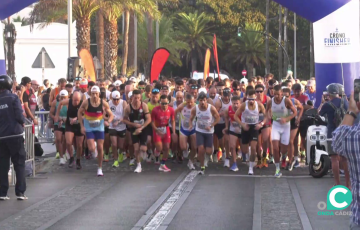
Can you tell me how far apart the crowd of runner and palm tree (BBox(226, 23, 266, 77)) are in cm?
5837

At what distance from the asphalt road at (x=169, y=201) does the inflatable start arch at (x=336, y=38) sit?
220 cm

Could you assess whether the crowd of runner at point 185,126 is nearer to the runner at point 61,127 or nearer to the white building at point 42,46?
the runner at point 61,127

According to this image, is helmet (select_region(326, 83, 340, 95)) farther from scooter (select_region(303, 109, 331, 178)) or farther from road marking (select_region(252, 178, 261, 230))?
road marking (select_region(252, 178, 261, 230))

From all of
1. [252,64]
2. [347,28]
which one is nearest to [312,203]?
[347,28]

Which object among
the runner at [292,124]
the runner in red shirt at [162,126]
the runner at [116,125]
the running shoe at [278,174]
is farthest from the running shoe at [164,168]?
the runner at [292,124]

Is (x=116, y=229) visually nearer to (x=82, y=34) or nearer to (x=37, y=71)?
(x=82, y=34)

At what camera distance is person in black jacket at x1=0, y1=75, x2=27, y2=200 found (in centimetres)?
1177

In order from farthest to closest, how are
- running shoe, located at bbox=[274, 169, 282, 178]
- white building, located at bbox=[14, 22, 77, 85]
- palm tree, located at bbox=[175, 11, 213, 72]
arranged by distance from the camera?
1. palm tree, located at bbox=[175, 11, 213, 72]
2. white building, located at bbox=[14, 22, 77, 85]
3. running shoe, located at bbox=[274, 169, 282, 178]

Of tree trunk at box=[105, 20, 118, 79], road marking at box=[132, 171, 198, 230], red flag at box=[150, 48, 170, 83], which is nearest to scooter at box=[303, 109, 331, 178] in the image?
road marking at box=[132, 171, 198, 230]

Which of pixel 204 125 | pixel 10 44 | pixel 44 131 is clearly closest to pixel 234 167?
pixel 204 125

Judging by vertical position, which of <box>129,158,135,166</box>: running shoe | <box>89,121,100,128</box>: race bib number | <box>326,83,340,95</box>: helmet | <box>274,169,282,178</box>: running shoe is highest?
<box>326,83,340,95</box>: helmet

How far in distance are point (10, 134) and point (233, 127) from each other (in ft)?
19.0

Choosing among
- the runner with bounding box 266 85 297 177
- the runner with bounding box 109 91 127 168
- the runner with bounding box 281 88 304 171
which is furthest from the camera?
the runner with bounding box 109 91 127 168

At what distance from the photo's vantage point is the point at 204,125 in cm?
1560
